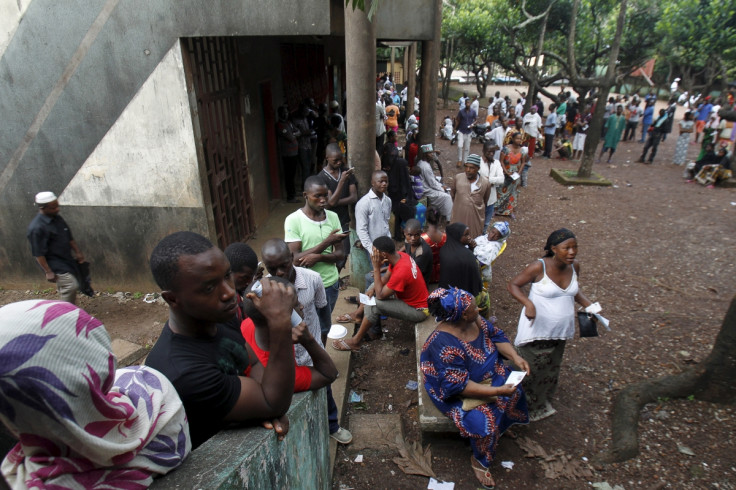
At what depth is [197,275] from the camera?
5.40ft

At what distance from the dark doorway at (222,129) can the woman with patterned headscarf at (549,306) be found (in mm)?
4415

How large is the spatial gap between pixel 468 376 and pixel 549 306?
3.10 feet

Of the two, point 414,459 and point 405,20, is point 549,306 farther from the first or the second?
point 405,20

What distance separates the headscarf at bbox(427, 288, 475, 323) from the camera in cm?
325

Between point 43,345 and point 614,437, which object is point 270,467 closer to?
point 43,345

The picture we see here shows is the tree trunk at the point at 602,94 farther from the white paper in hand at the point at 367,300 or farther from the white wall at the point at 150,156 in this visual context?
the white wall at the point at 150,156

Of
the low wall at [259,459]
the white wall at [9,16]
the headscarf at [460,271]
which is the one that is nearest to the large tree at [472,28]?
the white wall at [9,16]

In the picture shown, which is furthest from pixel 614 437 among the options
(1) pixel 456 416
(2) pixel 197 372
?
(2) pixel 197 372

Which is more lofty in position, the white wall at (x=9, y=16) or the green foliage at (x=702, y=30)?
the green foliage at (x=702, y=30)

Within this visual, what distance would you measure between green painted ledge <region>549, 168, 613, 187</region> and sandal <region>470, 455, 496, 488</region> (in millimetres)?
9605

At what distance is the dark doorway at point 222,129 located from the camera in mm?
5945

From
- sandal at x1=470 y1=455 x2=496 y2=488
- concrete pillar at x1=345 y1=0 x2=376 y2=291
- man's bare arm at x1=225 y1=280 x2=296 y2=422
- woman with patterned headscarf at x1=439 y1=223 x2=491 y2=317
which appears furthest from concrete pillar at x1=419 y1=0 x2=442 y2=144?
man's bare arm at x1=225 y1=280 x2=296 y2=422

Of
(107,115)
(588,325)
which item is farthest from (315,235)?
(107,115)

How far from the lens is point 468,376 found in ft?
11.0
